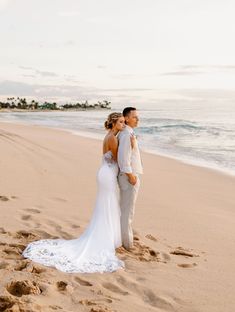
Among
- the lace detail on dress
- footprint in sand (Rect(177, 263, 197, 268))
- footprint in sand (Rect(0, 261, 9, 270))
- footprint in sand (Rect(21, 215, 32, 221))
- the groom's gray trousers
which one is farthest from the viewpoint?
footprint in sand (Rect(21, 215, 32, 221))

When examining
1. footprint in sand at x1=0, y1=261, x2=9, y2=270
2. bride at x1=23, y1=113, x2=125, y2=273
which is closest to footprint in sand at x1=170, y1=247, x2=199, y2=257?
bride at x1=23, y1=113, x2=125, y2=273

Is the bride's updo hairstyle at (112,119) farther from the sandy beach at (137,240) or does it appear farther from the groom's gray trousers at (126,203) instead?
the sandy beach at (137,240)

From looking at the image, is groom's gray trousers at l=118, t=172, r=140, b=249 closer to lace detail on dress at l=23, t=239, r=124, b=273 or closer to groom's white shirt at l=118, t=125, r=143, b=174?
groom's white shirt at l=118, t=125, r=143, b=174

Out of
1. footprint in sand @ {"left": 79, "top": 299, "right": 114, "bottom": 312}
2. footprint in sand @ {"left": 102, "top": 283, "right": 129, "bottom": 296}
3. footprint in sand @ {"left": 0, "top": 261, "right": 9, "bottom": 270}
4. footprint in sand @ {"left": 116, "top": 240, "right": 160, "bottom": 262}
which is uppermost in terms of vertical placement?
footprint in sand @ {"left": 0, "top": 261, "right": 9, "bottom": 270}

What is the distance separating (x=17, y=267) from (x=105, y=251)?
3.88ft

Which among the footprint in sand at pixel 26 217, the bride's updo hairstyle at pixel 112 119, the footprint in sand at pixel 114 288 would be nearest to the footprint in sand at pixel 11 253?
the footprint in sand at pixel 114 288

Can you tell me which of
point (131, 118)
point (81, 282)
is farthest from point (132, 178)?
point (81, 282)

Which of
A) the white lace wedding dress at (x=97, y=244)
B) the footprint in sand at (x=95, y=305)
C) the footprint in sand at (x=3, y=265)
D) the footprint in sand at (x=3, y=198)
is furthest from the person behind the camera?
the footprint in sand at (x=3, y=198)

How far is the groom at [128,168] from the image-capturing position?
616cm

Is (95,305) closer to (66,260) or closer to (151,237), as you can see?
(66,260)

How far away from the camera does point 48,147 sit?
1906 centimetres

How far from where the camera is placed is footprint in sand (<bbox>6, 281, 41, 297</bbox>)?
4703mm

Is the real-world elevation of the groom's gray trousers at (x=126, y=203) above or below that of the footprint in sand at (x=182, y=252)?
above

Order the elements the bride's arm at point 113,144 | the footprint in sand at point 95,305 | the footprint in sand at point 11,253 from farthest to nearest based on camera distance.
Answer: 1. the bride's arm at point 113,144
2. the footprint in sand at point 11,253
3. the footprint in sand at point 95,305
